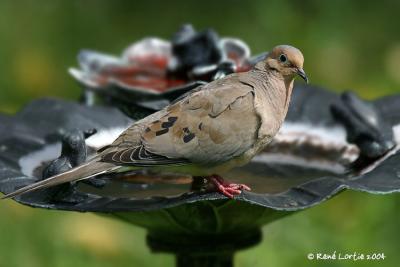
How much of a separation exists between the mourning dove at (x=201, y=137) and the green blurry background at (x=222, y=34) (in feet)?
4.49

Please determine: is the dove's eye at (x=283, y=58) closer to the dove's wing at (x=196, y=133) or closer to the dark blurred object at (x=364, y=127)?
the dove's wing at (x=196, y=133)

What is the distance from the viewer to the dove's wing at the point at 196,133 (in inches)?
85.9

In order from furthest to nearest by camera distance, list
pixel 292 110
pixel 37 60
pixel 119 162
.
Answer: pixel 37 60 < pixel 292 110 < pixel 119 162

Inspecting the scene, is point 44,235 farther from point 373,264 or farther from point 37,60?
point 37,60

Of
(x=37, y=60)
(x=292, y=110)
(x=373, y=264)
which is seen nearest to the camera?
(x=292, y=110)

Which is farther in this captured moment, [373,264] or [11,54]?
[11,54]

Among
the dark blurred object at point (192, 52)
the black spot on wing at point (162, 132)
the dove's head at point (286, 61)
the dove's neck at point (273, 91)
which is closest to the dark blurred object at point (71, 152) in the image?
the black spot on wing at point (162, 132)

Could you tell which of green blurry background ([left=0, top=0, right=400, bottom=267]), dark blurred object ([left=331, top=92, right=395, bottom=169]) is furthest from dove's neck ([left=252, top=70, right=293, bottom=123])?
green blurry background ([left=0, top=0, right=400, bottom=267])

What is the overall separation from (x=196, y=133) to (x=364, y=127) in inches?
28.5

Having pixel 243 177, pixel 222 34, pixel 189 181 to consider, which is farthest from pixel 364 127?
pixel 222 34

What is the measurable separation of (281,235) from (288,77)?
148 centimetres

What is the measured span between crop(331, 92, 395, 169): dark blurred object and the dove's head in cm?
39

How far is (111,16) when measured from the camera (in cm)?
627

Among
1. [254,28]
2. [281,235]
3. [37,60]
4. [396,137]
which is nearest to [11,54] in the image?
[37,60]
